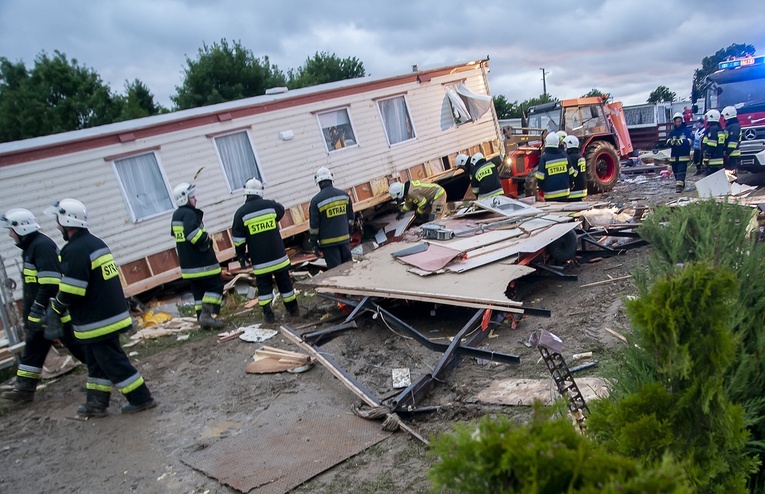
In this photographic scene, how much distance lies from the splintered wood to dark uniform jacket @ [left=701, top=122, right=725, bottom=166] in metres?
10.4

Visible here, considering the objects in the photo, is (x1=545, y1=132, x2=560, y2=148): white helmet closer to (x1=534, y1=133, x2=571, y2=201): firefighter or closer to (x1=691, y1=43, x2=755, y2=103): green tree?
(x1=534, y1=133, x2=571, y2=201): firefighter

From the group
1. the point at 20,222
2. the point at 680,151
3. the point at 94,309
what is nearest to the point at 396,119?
the point at 680,151

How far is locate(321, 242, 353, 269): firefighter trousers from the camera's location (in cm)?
760

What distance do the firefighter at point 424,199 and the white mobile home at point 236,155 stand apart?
56.7 inches

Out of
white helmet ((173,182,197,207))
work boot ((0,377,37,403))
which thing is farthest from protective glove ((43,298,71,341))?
white helmet ((173,182,197,207))

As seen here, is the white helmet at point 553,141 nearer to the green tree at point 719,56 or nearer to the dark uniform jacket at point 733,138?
the dark uniform jacket at point 733,138

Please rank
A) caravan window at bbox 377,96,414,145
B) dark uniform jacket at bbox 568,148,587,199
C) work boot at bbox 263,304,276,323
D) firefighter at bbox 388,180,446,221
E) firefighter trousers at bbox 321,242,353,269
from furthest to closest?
1. caravan window at bbox 377,96,414,145
2. firefighter at bbox 388,180,446,221
3. dark uniform jacket at bbox 568,148,587,199
4. firefighter trousers at bbox 321,242,353,269
5. work boot at bbox 263,304,276,323

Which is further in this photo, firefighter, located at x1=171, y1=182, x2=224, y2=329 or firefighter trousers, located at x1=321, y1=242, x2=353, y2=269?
firefighter trousers, located at x1=321, y1=242, x2=353, y2=269

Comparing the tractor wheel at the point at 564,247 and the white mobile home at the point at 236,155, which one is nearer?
the tractor wheel at the point at 564,247

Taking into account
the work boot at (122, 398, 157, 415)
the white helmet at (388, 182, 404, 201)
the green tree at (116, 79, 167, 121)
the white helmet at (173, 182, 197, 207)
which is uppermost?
the green tree at (116, 79, 167, 121)

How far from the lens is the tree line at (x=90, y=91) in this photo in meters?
21.5

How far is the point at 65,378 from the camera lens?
6148 mm

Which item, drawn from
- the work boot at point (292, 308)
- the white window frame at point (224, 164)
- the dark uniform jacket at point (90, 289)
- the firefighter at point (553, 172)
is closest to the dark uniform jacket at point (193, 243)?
the work boot at point (292, 308)

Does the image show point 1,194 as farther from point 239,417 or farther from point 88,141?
point 239,417
